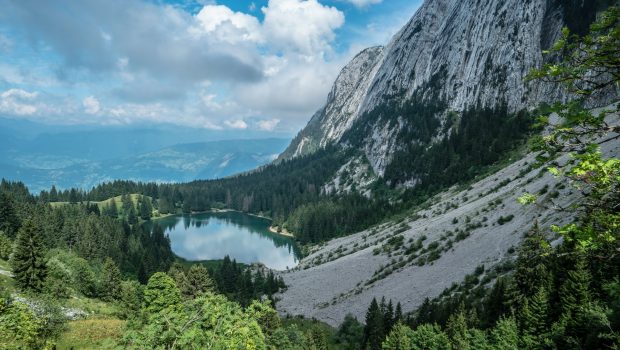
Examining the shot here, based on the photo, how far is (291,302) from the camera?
83375 millimetres

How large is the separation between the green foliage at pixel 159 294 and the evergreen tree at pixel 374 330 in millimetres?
26464

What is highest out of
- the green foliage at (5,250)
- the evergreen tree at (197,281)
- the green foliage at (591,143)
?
the green foliage at (591,143)

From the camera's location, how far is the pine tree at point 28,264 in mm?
51344

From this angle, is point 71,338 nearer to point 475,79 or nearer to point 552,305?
point 552,305

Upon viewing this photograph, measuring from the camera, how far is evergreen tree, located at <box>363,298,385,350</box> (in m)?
48.9

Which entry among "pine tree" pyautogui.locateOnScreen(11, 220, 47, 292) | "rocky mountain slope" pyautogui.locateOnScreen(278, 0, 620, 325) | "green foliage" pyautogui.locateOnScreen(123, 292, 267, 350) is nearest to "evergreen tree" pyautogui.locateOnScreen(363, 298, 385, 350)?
"rocky mountain slope" pyautogui.locateOnScreen(278, 0, 620, 325)

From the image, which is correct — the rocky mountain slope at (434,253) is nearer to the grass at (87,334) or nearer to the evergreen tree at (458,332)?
the evergreen tree at (458,332)

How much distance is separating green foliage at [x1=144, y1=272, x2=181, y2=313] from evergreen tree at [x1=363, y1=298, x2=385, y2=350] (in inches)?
1042

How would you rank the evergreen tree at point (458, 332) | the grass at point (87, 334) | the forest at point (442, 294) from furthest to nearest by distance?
1. the evergreen tree at point (458, 332)
2. the grass at point (87, 334)
3. the forest at point (442, 294)

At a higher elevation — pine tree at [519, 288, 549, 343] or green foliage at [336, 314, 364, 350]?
pine tree at [519, 288, 549, 343]

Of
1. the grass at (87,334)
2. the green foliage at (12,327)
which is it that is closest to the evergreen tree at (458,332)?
the grass at (87,334)

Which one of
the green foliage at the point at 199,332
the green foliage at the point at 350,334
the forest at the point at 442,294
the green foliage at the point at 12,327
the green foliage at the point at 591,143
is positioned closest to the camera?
the green foliage at the point at 591,143

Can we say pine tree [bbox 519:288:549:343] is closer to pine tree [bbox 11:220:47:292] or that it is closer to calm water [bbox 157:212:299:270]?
pine tree [bbox 11:220:47:292]

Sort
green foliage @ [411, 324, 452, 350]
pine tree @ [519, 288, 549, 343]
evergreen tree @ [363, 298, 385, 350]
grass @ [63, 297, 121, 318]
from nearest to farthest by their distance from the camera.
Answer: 1. pine tree @ [519, 288, 549, 343]
2. green foliage @ [411, 324, 452, 350]
3. grass @ [63, 297, 121, 318]
4. evergreen tree @ [363, 298, 385, 350]
